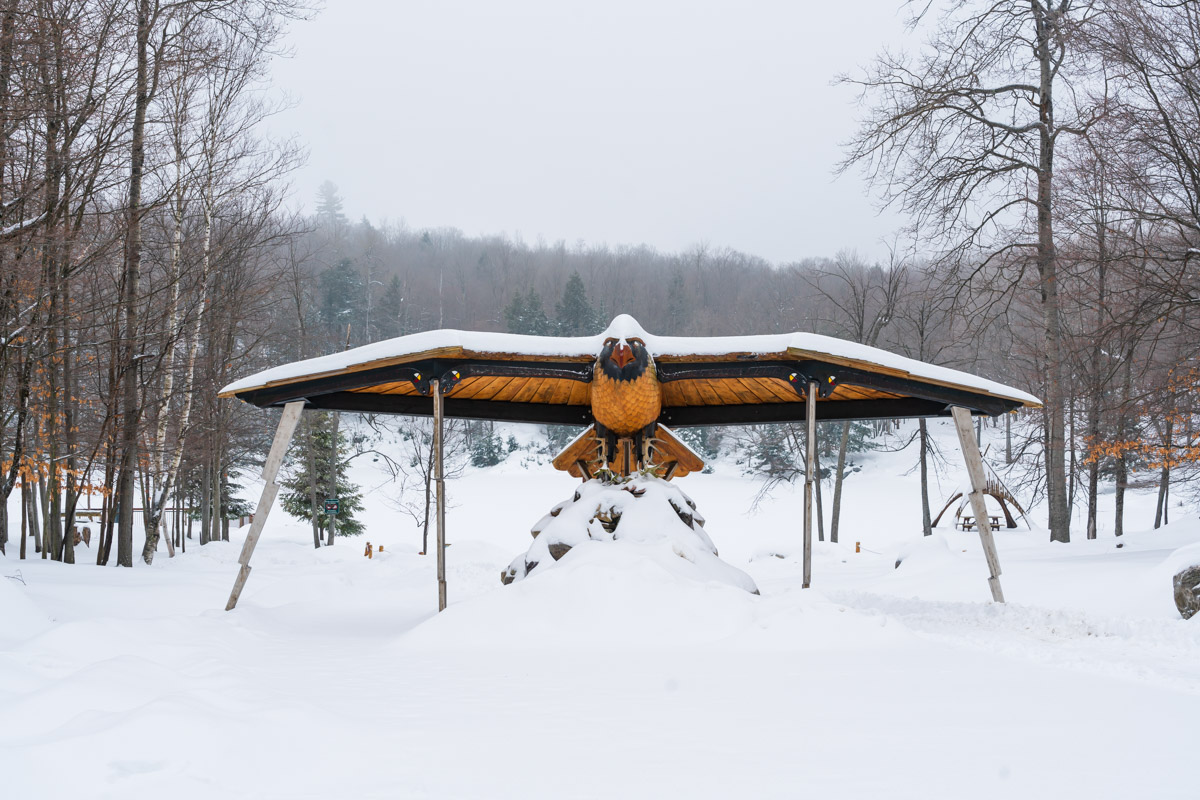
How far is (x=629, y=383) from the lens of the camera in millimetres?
9039

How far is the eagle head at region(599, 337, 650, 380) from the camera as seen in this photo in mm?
8883

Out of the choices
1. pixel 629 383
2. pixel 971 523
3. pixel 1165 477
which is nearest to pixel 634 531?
pixel 629 383

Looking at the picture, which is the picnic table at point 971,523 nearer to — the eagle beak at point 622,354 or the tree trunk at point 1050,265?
the tree trunk at point 1050,265

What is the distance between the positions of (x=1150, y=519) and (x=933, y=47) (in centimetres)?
2047

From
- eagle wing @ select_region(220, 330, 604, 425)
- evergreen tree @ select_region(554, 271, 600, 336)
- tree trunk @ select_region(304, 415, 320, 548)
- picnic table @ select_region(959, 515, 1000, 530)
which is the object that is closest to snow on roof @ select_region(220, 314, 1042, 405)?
eagle wing @ select_region(220, 330, 604, 425)

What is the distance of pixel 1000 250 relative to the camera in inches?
578

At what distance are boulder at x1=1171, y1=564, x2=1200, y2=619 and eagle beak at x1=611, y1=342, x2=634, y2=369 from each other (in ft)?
19.9

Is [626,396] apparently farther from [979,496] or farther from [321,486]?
[321,486]

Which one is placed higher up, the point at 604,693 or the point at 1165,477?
the point at 1165,477

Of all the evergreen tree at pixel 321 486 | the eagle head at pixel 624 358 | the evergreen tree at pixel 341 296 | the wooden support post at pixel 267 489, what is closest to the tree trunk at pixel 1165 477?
the eagle head at pixel 624 358

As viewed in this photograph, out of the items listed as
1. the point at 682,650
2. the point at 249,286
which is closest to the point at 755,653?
the point at 682,650

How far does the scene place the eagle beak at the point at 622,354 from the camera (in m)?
8.86

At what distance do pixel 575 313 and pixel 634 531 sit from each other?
38.6 m

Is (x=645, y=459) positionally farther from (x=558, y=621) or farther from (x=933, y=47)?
(x=933, y=47)
